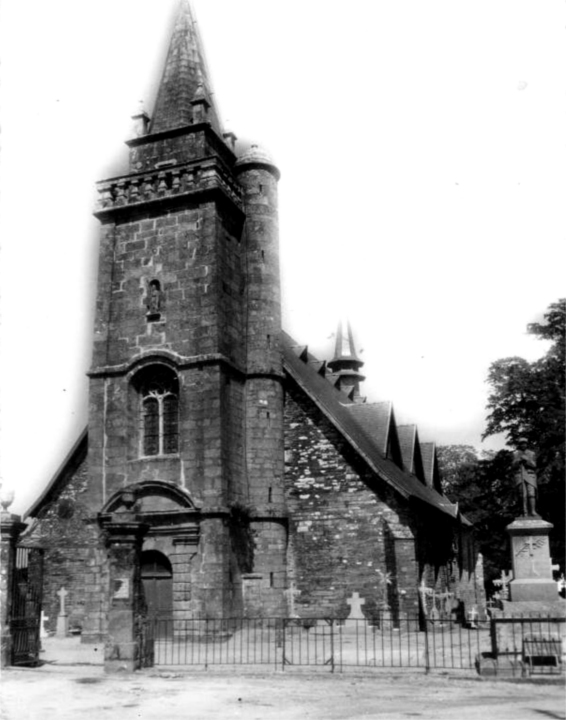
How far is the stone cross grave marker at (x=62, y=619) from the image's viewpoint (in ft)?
76.2

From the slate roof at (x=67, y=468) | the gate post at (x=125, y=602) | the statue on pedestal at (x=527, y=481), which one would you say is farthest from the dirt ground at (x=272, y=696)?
the slate roof at (x=67, y=468)

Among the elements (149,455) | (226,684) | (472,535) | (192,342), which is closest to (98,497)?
(149,455)

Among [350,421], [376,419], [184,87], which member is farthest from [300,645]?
[184,87]

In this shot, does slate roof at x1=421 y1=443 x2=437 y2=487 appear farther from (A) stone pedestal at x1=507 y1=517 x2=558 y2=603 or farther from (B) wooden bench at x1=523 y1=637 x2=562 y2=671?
(B) wooden bench at x1=523 y1=637 x2=562 y2=671

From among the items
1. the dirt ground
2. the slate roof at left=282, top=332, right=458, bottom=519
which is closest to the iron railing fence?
the dirt ground

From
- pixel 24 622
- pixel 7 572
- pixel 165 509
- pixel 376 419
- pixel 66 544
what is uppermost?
pixel 376 419

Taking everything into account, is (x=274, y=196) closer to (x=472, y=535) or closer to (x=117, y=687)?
(x=117, y=687)

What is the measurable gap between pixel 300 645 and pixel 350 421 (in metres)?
13.2

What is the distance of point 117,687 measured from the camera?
41.0 ft

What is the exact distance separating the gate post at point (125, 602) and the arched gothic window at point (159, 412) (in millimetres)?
6125

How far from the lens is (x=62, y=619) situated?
23375mm

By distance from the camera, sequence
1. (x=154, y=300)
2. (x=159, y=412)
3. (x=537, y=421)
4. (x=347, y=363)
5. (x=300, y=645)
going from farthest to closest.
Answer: (x=347, y=363)
(x=537, y=421)
(x=154, y=300)
(x=159, y=412)
(x=300, y=645)

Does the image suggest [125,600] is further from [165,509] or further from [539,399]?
[539,399]

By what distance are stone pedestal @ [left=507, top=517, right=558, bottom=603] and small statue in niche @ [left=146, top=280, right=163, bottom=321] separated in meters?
11.9
